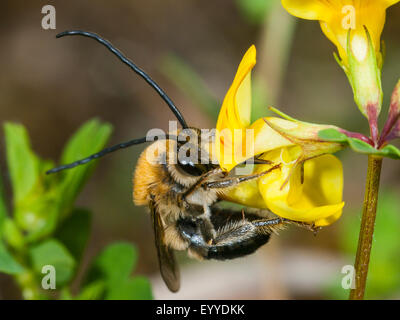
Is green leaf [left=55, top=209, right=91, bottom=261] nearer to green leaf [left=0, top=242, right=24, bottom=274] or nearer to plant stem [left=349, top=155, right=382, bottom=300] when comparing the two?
green leaf [left=0, top=242, right=24, bottom=274]

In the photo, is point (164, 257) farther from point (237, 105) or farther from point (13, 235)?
point (237, 105)

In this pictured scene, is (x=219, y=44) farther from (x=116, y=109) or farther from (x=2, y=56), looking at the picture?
(x=2, y=56)

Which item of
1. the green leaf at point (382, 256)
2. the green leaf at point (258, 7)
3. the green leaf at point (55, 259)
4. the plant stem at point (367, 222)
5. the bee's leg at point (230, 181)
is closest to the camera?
the plant stem at point (367, 222)

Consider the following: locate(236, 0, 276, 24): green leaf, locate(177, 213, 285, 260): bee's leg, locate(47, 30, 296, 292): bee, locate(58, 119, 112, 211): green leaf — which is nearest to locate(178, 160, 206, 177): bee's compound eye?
locate(47, 30, 296, 292): bee

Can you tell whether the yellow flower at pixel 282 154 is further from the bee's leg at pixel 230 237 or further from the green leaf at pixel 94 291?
the green leaf at pixel 94 291

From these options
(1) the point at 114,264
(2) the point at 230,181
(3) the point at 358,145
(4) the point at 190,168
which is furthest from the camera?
(1) the point at 114,264

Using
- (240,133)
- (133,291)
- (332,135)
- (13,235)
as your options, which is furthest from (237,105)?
(13,235)

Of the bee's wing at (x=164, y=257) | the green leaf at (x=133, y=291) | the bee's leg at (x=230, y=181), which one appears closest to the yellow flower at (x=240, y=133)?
the bee's leg at (x=230, y=181)
